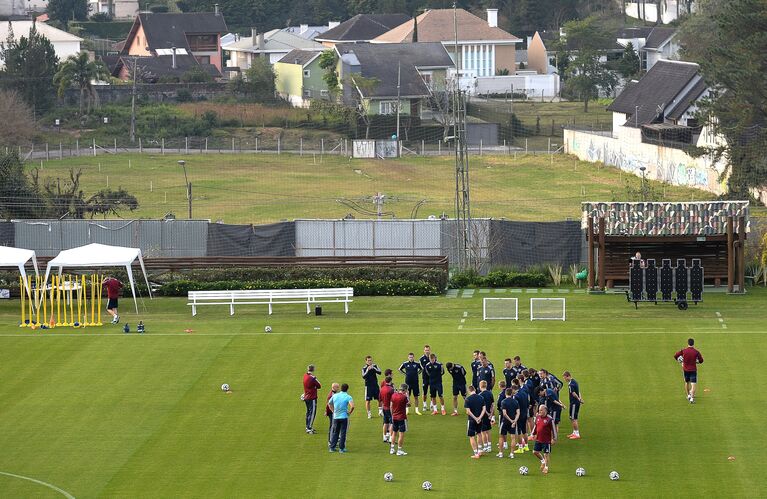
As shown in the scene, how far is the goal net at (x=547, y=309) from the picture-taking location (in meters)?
42.2

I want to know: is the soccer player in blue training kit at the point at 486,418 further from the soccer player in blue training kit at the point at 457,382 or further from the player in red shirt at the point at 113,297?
the player in red shirt at the point at 113,297

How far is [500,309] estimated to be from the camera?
141 ft

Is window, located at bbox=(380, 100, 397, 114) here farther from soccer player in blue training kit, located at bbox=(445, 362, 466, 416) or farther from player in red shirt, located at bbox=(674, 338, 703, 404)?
soccer player in blue training kit, located at bbox=(445, 362, 466, 416)

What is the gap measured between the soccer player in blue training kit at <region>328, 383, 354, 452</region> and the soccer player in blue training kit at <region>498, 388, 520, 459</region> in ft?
10.2

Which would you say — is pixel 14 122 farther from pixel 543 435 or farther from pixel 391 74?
pixel 543 435

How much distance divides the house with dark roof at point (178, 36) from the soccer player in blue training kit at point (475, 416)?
412ft

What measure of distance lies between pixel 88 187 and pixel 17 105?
29.3 meters

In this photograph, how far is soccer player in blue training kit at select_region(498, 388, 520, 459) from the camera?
27281mm

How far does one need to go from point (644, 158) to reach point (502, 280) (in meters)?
40.6

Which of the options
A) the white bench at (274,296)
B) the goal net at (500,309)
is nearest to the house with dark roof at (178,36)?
the white bench at (274,296)

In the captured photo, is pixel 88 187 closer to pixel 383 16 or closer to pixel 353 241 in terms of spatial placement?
pixel 353 241

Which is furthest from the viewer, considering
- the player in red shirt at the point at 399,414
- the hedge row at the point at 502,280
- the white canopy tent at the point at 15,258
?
the hedge row at the point at 502,280

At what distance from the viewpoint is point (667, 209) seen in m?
46.1

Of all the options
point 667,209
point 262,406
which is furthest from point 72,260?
point 667,209
